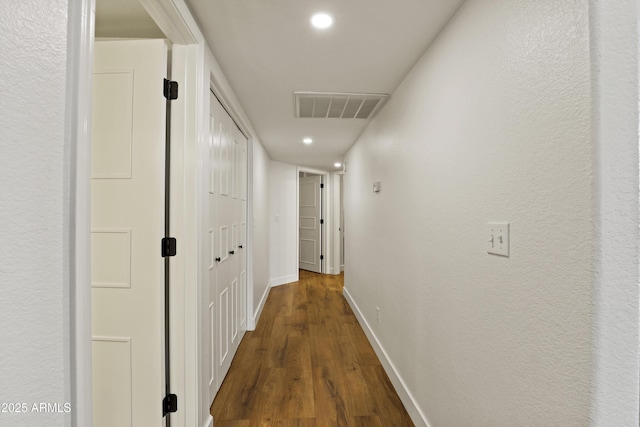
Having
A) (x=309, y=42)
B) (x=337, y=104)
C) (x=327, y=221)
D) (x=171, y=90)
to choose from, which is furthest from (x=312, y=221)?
(x=171, y=90)

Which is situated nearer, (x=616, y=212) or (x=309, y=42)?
(x=616, y=212)

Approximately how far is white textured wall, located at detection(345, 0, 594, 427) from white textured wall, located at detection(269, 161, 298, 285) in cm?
339

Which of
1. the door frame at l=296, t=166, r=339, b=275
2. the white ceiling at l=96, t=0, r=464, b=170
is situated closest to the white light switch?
the white ceiling at l=96, t=0, r=464, b=170

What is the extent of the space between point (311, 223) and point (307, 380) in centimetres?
414

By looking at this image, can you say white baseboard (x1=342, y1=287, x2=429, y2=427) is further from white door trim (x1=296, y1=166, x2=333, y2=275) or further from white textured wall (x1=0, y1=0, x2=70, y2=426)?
white door trim (x1=296, y1=166, x2=333, y2=275)

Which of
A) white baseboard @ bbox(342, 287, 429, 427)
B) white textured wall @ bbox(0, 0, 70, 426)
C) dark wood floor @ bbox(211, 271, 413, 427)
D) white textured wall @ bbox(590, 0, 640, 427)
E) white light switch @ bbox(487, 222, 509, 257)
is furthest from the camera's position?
dark wood floor @ bbox(211, 271, 413, 427)

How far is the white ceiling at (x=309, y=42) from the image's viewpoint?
1.35 meters

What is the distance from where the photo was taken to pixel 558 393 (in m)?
0.80

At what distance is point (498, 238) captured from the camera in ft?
3.50

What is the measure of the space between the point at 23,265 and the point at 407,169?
6.16ft

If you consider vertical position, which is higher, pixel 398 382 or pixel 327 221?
pixel 327 221

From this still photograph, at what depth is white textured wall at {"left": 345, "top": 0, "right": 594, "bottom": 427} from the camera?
2.50 feet

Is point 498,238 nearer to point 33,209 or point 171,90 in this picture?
point 33,209

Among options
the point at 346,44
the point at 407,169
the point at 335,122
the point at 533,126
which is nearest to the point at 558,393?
the point at 533,126
